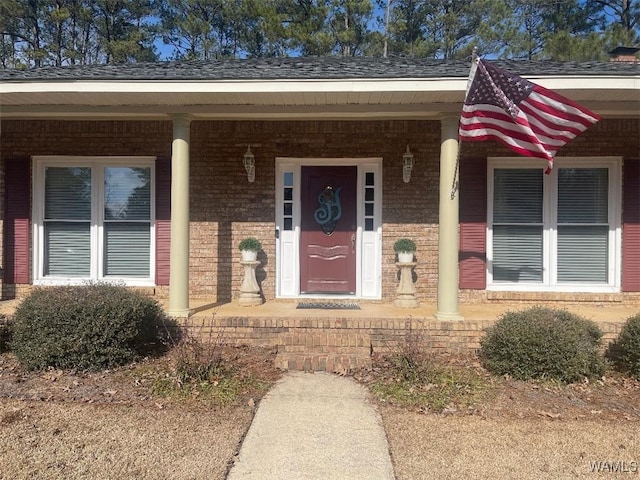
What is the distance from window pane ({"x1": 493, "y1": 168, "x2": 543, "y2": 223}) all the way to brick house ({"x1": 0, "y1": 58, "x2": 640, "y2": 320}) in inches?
0.6

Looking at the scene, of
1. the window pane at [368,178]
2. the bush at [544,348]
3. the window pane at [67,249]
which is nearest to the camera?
the bush at [544,348]

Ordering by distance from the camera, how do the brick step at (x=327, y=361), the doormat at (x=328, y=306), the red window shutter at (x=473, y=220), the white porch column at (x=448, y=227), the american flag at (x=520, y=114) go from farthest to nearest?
the red window shutter at (x=473, y=220) < the doormat at (x=328, y=306) < the white porch column at (x=448, y=227) < the brick step at (x=327, y=361) < the american flag at (x=520, y=114)

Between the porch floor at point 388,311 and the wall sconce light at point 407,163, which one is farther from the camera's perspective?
the wall sconce light at point 407,163

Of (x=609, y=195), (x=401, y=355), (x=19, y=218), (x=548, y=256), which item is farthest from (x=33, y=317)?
(x=609, y=195)

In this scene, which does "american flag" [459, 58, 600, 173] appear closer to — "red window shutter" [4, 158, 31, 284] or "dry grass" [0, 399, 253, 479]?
"dry grass" [0, 399, 253, 479]

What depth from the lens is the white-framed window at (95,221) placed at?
697 centimetres

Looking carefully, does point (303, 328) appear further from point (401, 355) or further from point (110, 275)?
point (110, 275)

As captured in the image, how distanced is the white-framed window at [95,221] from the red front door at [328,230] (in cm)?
227

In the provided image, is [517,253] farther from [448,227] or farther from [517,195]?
[448,227]

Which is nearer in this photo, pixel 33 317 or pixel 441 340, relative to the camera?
pixel 33 317

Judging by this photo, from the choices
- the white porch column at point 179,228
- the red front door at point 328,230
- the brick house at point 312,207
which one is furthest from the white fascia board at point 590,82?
the white porch column at point 179,228

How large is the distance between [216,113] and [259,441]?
4.05 m

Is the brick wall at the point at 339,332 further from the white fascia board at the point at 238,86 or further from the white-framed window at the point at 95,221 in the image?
the white fascia board at the point at 238,86

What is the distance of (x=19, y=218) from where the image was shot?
6848 millimetres
